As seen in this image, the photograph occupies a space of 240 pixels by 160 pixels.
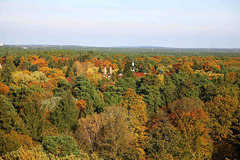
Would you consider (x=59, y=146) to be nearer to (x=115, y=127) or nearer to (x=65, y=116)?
(x=115, y=127)

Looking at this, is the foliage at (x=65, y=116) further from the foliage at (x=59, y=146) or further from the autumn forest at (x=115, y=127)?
the foliage at (x=59, y=146)

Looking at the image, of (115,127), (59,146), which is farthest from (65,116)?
(59,146)

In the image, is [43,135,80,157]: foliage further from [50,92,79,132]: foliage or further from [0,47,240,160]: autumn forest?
[50,92,79,132]: foliage

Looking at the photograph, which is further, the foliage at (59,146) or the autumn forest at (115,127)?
the autumn forest at (115,127)

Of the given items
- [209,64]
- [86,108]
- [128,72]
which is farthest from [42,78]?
[209,64]

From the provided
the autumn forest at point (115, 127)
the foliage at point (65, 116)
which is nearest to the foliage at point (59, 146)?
the autumn forest at point (115, 127)

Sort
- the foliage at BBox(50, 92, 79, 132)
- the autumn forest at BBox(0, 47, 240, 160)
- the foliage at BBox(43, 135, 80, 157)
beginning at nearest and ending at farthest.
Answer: the foliage at BBox(43, 135, 80, 157), the autumn forest at BBox(0, 47, 240, 160), the foliage at BBox(50, 92, 79, 132)

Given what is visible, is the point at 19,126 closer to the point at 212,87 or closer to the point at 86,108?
the point at 86,108

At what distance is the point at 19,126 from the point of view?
987 inches

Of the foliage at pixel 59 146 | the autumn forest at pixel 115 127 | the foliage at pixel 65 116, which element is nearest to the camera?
the foliage at pixel 59 146

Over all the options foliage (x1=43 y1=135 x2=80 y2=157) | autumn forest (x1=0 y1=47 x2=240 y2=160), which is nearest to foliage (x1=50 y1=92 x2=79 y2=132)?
autumn forest (x1=0 y1=47 x2=240 y2=160)

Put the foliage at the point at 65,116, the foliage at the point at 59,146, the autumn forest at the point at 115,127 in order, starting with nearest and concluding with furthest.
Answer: the foliage at the point at 59,146 → the autumn forest at the point at 115,127 → the foliage at the point at 65,116

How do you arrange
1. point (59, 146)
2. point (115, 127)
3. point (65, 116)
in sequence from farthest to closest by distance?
point (65, 116), point (115, 127), point (59, 146)

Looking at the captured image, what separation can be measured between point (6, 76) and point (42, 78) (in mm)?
8279
